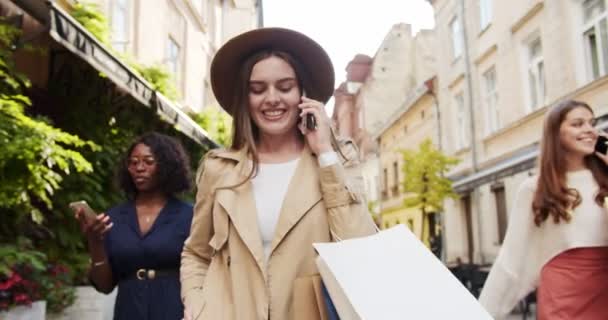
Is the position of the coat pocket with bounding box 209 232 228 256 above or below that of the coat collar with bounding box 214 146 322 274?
below

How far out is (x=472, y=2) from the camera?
19766 mm

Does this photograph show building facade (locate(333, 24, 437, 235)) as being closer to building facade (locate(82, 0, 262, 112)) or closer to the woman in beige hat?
building facade (locate(82, 0, 262, 112))

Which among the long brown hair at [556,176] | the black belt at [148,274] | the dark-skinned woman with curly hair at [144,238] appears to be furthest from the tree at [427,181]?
the black belt at [148,274]

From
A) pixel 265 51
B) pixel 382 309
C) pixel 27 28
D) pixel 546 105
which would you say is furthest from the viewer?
pixel 546 105

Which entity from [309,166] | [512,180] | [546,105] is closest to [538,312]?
[309,166]

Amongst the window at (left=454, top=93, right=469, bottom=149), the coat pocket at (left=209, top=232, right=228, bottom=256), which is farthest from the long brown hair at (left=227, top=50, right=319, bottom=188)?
the window at (left=454, top=93, right=469, bottom=149)

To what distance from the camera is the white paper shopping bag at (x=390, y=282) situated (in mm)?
1215

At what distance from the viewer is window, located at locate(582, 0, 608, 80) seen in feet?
38.9

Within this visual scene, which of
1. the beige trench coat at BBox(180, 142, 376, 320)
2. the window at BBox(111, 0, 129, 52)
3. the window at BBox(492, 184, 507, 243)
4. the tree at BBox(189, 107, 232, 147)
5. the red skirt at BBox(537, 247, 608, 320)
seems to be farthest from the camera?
the window at BBox(492, 184, 507, 243)

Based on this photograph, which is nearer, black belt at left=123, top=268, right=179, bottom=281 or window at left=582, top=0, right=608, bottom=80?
black belt at left=123, top=268, right=179, bottom=281

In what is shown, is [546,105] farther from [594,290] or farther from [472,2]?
[594,290]

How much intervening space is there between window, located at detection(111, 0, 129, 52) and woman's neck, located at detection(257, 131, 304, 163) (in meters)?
9.08

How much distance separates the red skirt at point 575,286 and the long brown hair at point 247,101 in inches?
71.4

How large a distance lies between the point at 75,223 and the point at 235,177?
5648 millimetres
